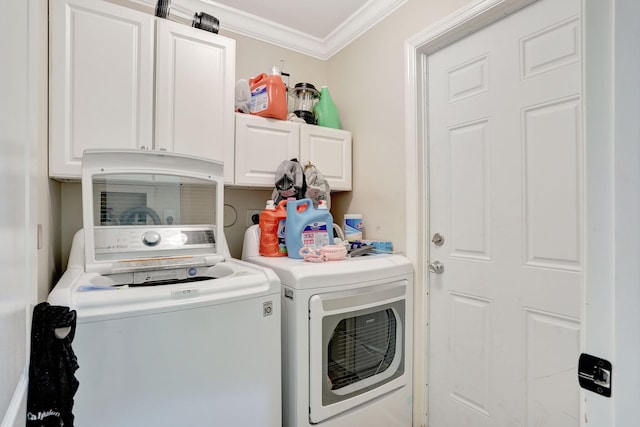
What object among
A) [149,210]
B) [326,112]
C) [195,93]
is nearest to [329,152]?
[326,112]

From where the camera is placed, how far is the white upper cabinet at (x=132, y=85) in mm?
1441

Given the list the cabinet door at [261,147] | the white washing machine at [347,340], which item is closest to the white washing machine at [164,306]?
the white washing machine at [347,340]

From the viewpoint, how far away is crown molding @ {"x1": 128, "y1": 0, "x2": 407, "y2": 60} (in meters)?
2.02

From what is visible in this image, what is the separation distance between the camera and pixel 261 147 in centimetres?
198

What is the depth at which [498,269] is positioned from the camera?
4.93ft

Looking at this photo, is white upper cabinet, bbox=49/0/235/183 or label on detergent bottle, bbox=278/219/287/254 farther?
label on detergent bottle, bbox=278/219/287/254

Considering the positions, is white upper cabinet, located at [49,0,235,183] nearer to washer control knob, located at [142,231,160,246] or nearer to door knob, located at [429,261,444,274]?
washer control knob, located at [142,231,160,246]

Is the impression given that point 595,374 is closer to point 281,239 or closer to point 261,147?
point 281,239

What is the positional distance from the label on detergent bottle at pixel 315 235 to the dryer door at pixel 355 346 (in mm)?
379

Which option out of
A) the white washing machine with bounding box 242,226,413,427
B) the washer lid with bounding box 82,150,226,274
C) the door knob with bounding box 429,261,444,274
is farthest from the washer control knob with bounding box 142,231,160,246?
the door knob with bounding box 429,261,444,274

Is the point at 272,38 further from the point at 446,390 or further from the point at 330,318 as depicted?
the point at 446,390

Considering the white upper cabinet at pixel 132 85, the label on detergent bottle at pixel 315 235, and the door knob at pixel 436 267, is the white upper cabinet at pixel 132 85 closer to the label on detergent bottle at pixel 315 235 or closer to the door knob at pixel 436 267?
the label on detergent bottle at pixel 315 235

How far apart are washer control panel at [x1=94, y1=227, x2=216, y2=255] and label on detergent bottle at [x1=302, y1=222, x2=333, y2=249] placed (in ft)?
1.63

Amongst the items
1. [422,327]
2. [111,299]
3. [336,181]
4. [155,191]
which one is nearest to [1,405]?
[111,299]
